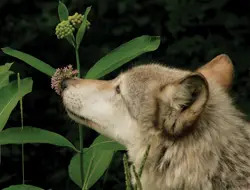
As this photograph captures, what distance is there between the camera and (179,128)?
425 centimetres

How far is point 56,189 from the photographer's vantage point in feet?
22.9

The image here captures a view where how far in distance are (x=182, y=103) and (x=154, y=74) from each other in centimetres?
46

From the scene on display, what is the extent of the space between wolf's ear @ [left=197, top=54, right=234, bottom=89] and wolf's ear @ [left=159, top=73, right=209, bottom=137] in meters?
0.62

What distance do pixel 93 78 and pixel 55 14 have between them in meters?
2.21

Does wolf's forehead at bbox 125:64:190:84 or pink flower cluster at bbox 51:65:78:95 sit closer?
wolf's forehead at bbox 125:64:190:84

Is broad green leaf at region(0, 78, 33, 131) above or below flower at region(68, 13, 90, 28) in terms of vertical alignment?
below

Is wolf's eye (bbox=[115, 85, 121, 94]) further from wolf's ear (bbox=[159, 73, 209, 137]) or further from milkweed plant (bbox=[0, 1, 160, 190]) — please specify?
wolf's ear (bbox=[159, 73, 209, 137])

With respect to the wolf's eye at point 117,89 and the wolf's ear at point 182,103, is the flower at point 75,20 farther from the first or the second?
the wolf's ear at point 182,103

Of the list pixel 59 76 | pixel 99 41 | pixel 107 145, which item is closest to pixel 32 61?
pixel 59 76

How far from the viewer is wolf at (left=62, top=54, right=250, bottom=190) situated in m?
4.16

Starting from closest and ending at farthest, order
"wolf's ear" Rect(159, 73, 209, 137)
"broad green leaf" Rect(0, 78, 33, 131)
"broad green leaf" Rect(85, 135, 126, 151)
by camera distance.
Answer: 1. "wolf's ear" Rect(159, 73, 209, 137)
2. "broad green leaf" Rect(0, 78, 33, 131)
3. "broad green leaf" Rect(85, 135, 126, 151)

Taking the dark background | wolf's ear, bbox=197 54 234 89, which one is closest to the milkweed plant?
wolf's ear, bbox=197 54 234 89

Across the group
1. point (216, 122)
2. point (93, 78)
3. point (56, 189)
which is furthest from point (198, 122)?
point (56, 189)

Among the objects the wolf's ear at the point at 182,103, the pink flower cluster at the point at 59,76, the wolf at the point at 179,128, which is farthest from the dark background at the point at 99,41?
the wolf's ear at the point at 182,103
